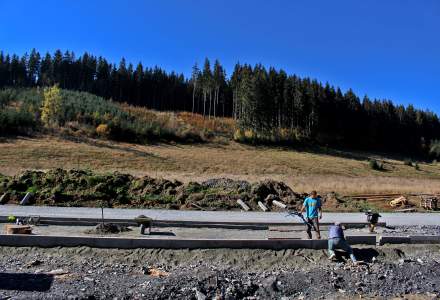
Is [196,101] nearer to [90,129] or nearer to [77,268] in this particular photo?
[90,129]

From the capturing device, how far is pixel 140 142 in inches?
2491

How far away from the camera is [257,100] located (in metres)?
81.1

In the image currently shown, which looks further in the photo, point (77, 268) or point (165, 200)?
point (165, 200)

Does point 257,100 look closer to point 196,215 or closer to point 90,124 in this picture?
point 90,124

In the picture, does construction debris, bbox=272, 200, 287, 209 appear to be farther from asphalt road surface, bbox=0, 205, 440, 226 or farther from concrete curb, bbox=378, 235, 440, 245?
concrete curb, bbox=378, 235, 440, 245

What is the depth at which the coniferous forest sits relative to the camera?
274 feet

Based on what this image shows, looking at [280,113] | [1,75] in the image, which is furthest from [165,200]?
[1,75]

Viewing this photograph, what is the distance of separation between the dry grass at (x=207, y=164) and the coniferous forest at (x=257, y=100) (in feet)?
47.9

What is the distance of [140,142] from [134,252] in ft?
165

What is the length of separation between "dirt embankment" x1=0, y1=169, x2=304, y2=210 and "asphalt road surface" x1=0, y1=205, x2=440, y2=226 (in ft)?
4.84

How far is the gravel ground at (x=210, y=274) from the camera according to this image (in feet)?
36.4

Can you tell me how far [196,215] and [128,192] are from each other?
6.05 m

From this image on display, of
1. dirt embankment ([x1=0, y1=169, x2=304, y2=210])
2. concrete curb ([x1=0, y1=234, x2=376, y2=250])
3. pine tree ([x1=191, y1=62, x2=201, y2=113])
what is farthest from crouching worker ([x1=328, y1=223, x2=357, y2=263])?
pine tree ([x1=191, y1=62, x2=201, y2=113])

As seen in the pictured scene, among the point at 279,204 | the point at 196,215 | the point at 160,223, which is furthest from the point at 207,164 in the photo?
the point at 160,223
